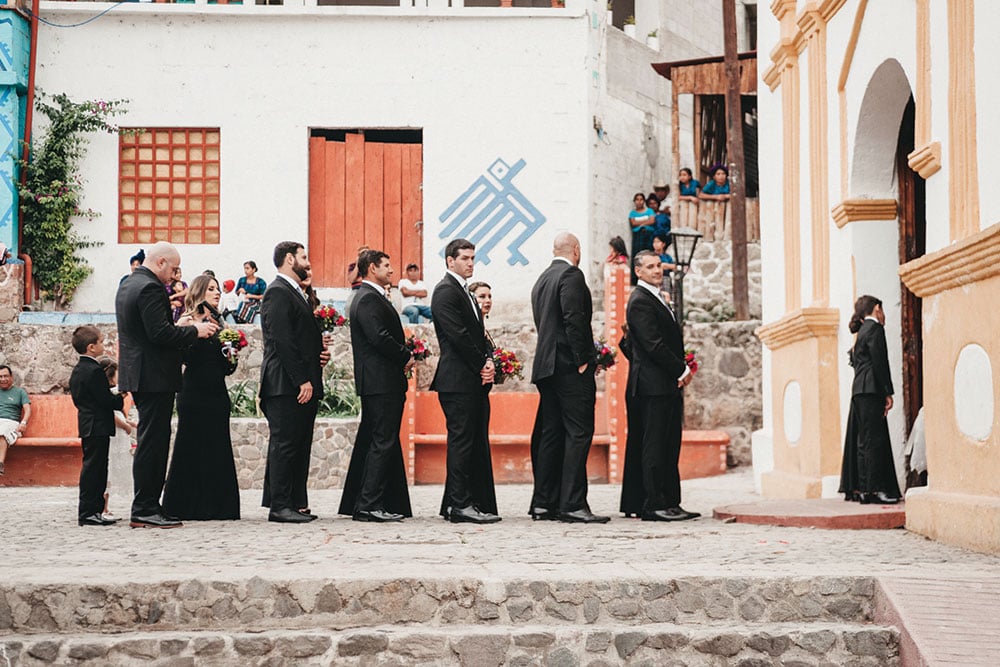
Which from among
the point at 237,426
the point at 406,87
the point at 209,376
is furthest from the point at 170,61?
the point at 209,376

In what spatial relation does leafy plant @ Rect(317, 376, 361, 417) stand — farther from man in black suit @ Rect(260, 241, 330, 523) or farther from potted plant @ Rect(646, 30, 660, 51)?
potted plant @ Rect(646, 30, 660, 51)

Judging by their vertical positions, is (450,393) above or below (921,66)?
below

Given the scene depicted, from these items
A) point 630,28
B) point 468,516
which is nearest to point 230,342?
point 468,516

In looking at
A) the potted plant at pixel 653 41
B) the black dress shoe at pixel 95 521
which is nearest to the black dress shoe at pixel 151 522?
the black dress shoe at pixel 95 521

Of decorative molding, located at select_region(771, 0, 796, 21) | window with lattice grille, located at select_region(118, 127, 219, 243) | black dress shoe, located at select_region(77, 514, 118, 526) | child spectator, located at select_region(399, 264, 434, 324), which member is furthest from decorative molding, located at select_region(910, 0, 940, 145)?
window with lattice grille, located at select_region(118, 127, 219, 243)

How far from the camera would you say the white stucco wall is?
71.9ft

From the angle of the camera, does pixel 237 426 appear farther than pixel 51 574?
Yes

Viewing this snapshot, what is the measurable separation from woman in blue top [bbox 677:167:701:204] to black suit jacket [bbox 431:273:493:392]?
12833mm

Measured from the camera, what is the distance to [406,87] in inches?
872

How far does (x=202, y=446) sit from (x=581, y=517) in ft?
9.10

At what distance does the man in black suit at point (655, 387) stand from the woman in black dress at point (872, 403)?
1.45 metres

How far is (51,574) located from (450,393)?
12.8ft

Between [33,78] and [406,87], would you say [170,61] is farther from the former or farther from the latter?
[406,87]

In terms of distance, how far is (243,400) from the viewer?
691 inches
